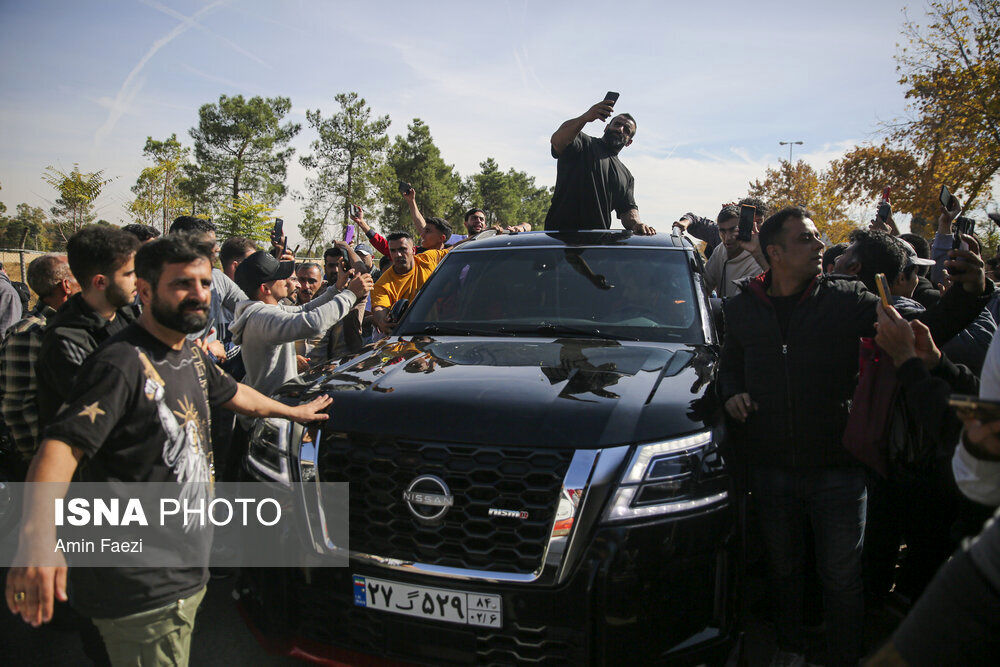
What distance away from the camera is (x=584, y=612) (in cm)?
209

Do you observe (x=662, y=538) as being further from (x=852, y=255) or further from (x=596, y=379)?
(x=852, y=255)

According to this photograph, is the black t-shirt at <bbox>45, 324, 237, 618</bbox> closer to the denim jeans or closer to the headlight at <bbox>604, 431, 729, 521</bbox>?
the headlight at <bbox>604, 431, 729, 521</bbox>

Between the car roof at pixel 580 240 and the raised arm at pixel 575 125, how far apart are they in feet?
3.43

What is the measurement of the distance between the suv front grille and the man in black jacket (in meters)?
1.02

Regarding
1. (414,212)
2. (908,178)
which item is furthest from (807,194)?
(414,212)

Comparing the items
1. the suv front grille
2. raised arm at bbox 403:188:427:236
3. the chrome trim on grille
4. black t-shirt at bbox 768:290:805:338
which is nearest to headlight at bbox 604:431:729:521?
the chrome trim on grille

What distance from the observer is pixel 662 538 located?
216 centimetres

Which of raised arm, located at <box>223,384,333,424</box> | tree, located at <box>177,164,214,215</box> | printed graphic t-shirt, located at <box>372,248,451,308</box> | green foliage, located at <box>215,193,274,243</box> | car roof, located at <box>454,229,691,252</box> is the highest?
tree, located at <box>177,164,214,215</box>

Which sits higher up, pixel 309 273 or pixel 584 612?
pixel 309 273

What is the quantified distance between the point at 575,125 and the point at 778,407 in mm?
3181

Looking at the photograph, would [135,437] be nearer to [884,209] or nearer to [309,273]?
[309,273]

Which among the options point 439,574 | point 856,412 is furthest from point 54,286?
point 856,412

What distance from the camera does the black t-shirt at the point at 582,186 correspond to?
5.44 metres

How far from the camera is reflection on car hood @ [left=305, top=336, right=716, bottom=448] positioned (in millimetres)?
2260
